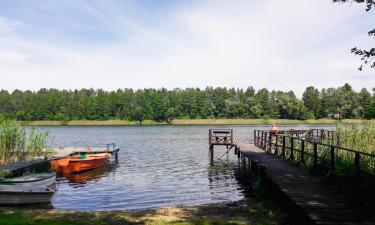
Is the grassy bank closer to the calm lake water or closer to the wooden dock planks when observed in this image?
the wooden dock planks

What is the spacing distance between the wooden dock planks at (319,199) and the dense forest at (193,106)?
128753mm

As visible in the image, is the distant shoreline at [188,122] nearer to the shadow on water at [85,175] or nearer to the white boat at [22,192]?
the shadow on water at [85,175]

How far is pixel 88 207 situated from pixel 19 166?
876 centimetres

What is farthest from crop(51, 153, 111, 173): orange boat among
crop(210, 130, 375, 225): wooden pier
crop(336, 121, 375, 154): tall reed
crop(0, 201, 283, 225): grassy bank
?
crop(336, 121, 375, 154): tall reed

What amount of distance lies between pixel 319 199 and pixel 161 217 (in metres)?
4.89

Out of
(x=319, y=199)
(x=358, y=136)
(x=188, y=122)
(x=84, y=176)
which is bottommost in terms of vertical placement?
(x=84, y=176)

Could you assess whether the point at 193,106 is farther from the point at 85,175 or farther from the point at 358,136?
the point at 358,136

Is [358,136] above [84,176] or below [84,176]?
above

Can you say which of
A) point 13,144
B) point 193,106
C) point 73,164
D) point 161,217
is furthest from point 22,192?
point 193,106

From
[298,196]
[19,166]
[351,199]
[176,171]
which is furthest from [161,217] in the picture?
[176,171]

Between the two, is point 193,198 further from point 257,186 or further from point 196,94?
point 196,94

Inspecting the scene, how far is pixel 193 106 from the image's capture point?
15125 cm

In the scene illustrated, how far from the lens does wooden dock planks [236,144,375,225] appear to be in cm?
903

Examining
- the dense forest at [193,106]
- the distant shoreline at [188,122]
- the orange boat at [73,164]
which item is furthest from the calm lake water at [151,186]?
Result: the dense forest at [193,106]
